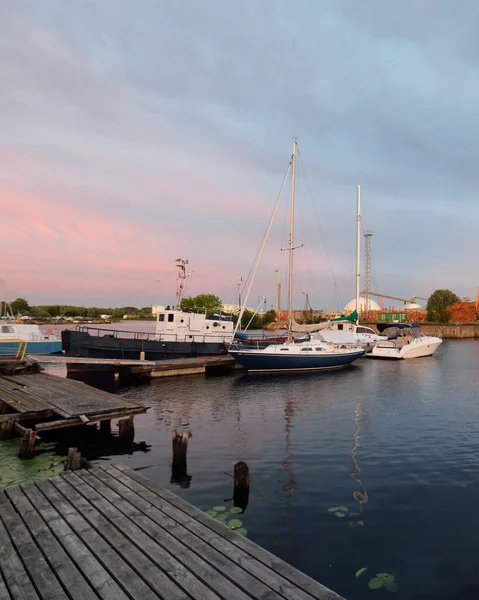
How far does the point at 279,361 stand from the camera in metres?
33.6

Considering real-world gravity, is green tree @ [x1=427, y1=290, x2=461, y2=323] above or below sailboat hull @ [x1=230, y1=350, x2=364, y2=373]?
above

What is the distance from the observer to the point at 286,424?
18078 millimetres

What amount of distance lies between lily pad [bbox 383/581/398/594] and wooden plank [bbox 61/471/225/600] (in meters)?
3.88

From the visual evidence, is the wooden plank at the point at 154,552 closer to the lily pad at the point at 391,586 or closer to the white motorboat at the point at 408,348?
the lily pad at the point at 391,586

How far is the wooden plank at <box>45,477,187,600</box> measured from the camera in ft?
14.7

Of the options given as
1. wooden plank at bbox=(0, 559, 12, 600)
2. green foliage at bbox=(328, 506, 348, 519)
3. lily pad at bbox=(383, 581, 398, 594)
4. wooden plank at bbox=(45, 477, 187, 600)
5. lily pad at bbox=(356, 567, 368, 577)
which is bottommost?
green foliage at bbox=(328, 506, 348, 519)

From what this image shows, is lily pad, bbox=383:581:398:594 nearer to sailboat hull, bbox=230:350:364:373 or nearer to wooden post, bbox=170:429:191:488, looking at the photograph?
wooden post, bbox=170:429:191:488

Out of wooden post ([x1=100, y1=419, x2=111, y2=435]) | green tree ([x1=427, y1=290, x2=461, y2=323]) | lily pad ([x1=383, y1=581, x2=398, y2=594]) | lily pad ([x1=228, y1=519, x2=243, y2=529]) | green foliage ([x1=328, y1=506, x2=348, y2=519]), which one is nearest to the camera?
lily pad ([x1=383, y1=581, x2=398, y2=594])

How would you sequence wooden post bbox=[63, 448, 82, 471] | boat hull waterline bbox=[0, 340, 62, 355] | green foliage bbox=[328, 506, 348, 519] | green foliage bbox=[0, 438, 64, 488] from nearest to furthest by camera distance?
1. wooden post bbox=[63, 448, 82, 471]
2. green foliage bbox=[328, 506, 348, 519]
3. green foliage bbox=[0, 438, 64, 488]
4. boat hull waterline bbox=[0, 340, 62, 355]

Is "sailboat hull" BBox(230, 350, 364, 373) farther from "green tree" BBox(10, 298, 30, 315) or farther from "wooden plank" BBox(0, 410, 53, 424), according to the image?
"green tree" BBox(10, 298, 30, 315)

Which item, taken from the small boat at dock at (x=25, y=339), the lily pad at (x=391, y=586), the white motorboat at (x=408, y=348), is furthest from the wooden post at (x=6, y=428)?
the white motorboat at (x=408, y=348)

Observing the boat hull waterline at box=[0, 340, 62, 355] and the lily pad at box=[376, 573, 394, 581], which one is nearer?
the lily pad at box=[376, 573, 394, 581]

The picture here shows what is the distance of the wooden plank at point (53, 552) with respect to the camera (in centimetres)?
443

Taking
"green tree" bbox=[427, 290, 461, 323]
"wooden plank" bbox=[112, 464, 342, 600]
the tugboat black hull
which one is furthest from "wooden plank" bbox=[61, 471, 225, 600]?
"green tree" bbox=[427, 290, 461, 323]
